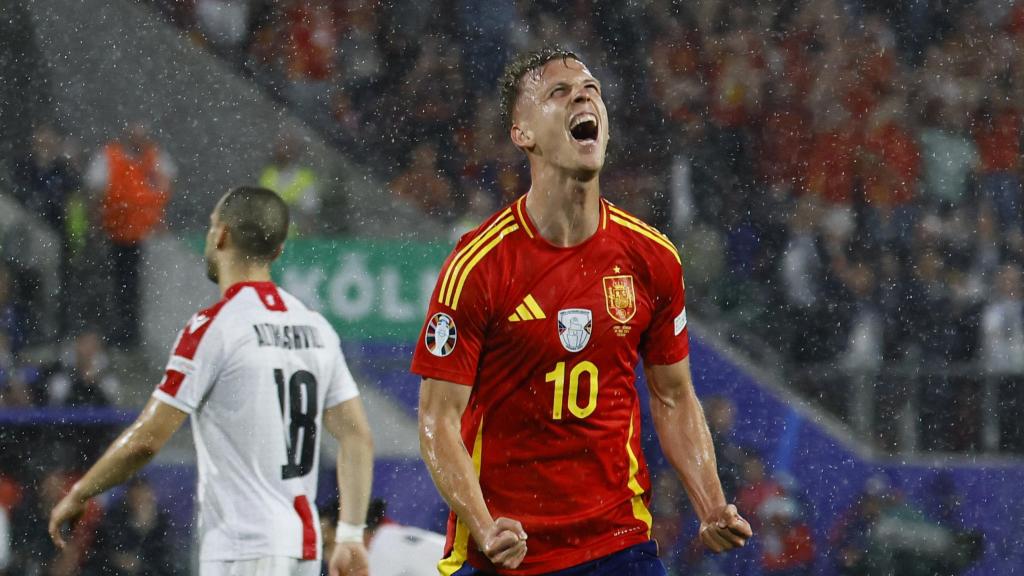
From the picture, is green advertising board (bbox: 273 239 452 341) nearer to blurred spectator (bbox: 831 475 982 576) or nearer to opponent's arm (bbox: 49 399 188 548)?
blurred spectator (bbox: 831 475 982 576)

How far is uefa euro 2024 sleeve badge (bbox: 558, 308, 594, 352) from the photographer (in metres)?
3.82

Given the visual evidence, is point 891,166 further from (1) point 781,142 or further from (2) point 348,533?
(2) point 348,533

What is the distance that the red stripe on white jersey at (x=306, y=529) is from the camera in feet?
15.9

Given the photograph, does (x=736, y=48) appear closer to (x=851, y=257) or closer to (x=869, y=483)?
(x=851, y=257)

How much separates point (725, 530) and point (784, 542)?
5285 mm

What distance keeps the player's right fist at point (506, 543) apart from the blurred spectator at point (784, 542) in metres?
5.62

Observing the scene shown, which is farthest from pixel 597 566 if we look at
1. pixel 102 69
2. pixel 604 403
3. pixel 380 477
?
pixel 102 69

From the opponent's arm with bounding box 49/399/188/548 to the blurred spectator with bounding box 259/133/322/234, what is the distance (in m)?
5.54

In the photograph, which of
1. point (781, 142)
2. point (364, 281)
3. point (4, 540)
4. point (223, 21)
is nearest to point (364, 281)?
point (364, 281)

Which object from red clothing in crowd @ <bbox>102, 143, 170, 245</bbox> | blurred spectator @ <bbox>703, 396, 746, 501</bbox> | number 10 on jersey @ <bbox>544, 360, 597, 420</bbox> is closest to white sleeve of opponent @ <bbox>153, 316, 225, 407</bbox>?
number 10 on jersey @ <bbox>544, 360, 597, 420</bbox>

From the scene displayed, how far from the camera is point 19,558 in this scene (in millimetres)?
8078

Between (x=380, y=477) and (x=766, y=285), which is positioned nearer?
Answer: (x=380, y=477)

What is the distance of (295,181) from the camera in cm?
1053

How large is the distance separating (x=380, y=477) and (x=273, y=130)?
342 cm
